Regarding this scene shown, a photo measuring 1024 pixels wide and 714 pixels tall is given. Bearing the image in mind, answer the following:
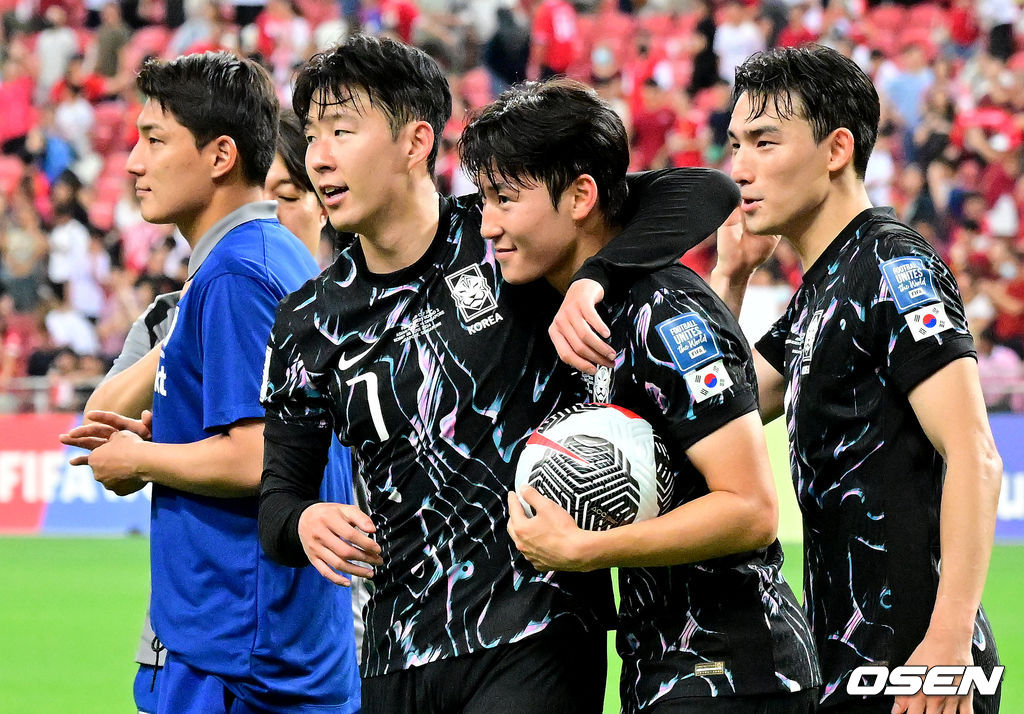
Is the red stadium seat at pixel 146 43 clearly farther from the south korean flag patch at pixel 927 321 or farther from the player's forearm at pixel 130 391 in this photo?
the south korean flag patch at pixel 927 321

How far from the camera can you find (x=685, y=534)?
2.72 metres

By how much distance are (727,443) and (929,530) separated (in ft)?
2.49

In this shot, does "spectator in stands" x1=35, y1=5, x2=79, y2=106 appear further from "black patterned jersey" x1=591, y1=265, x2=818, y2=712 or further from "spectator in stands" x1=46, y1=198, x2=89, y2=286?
"black patterned jersey" x1=591, y1=265, x2=818, y2=712

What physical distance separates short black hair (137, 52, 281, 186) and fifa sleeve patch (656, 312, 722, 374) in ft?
5.66

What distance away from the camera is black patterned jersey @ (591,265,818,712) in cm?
280

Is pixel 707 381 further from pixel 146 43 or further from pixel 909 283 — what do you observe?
pixel 146 43

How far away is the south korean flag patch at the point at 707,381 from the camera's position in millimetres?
2781

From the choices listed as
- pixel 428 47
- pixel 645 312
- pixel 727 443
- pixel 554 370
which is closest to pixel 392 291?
pixel 554 370

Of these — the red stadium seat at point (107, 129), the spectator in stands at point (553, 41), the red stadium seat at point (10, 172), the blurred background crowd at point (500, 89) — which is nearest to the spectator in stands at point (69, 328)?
the blurred background crowd at point (500, 89)

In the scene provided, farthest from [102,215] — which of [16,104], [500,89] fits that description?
[500,89]

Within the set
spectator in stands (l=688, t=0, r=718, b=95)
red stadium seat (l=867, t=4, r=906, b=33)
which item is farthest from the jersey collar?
red stadium seat (l=867, t=4, r=906, b=33)

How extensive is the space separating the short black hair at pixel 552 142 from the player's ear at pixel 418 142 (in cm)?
21

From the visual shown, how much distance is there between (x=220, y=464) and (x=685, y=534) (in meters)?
1.37

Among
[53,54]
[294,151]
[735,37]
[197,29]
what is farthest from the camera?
[53,54]
